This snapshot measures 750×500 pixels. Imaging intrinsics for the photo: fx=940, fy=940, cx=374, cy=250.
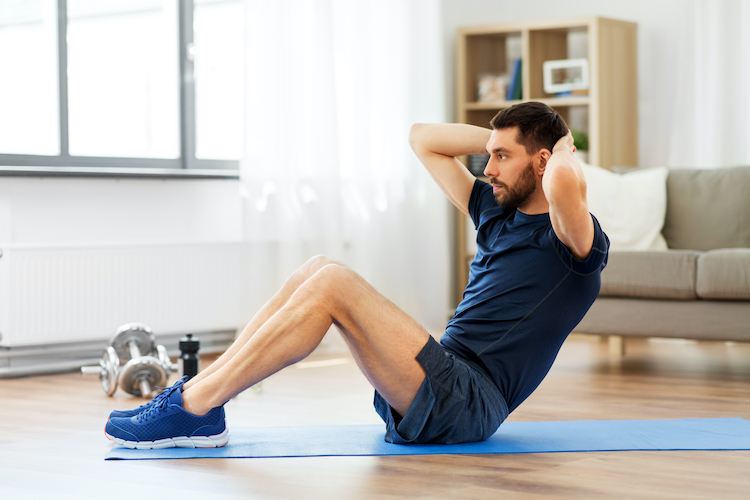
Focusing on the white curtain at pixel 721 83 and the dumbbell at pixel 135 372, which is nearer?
the dumbbell at pixel 135 372

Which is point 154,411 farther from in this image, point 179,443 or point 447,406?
point 447,406

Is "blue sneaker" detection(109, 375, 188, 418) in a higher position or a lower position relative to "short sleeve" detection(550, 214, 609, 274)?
lower

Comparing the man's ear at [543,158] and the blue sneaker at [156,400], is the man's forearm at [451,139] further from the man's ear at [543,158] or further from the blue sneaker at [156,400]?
the blue sneaker at [156,400]

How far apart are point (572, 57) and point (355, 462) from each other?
148 inches

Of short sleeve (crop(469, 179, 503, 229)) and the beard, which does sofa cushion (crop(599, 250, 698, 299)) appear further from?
the beard

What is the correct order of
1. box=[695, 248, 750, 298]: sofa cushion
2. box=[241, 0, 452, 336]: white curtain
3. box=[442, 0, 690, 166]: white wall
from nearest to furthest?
1. box=[695, 248, 750, 298]: sofa cushion
2. box=[241, 0, 452, 336]: white curtain
3. box=[442, 0, 690, 166]: white wall

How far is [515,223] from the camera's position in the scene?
227 cm

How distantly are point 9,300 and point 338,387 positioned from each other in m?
1.39

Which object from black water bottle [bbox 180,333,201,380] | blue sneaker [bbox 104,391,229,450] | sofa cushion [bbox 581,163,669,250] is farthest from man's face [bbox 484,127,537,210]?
sofa cushion [bbox 581,163,669,250]

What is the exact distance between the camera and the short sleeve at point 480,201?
2406 millimetres

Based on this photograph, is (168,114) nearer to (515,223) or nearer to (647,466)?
(515,223)

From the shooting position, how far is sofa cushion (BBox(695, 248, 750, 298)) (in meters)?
3.40

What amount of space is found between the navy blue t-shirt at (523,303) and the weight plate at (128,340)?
1.54m

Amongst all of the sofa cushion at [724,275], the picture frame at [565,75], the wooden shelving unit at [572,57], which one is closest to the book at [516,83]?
the wooden shelving unit at [572,57]
